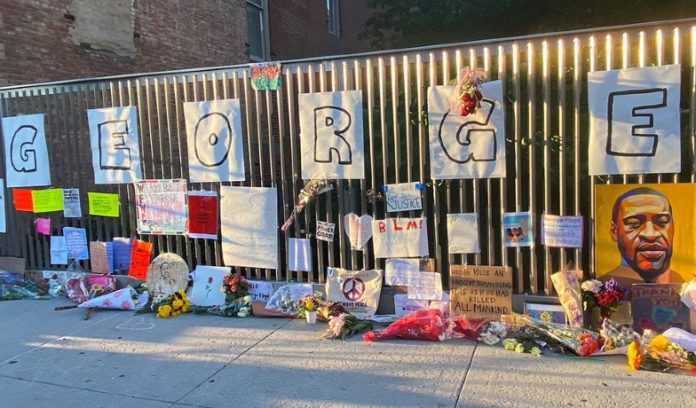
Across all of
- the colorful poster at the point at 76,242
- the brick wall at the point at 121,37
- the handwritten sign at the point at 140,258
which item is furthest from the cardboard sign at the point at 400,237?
the brick wall at the point at 121,37

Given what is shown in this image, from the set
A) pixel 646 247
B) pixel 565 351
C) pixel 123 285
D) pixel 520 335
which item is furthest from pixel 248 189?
pixel 646 247

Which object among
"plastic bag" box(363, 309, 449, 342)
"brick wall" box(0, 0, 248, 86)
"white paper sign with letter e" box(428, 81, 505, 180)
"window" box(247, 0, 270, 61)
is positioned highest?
"window" box(247, 0, 270, 61)

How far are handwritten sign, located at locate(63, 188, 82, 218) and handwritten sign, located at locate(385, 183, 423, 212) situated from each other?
393 centimetres

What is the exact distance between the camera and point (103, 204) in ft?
21.8

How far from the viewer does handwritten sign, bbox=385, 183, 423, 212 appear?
5.22m

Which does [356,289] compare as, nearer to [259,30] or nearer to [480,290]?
[480,290]

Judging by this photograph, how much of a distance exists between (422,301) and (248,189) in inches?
84.3

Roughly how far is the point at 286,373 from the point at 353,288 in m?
1.38

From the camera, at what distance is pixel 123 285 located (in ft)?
21.6

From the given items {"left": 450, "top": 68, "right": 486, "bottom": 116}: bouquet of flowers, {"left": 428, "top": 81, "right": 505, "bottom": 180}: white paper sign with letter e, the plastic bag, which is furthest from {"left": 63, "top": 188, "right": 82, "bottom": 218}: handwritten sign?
{"left": 450, "top": 68, "right": 486, "bottom": 116}: bouquet of flowers

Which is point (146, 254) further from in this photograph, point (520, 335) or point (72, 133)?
point (520, 335)

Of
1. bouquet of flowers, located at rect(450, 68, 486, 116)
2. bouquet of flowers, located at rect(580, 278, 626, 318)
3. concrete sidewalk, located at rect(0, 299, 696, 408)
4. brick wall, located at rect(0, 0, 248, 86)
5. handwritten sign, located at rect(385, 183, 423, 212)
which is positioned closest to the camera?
concrete sidewalk, located at rect(0, 299, 696, 408)

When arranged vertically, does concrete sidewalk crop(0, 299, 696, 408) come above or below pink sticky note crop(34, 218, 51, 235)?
below

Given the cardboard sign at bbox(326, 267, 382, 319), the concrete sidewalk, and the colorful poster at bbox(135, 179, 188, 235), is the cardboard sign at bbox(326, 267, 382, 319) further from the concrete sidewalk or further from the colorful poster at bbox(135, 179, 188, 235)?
the colorful poster at bbox(135, 179, 188, 235)
